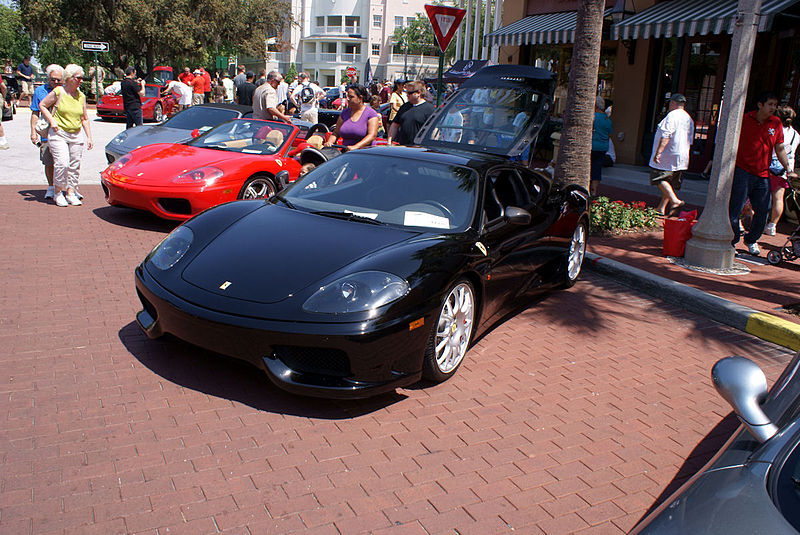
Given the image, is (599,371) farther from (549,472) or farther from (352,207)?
(352,207)

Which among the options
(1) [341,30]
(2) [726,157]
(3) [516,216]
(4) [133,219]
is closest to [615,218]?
(2) [726,157]

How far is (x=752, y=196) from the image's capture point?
7980mm

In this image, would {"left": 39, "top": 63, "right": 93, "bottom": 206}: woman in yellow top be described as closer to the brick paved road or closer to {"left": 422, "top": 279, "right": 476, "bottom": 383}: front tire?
the brick paved road

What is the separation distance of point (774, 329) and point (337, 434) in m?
3.89

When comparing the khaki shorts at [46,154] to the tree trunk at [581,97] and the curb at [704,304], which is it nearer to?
the tree trunk at [581,97]

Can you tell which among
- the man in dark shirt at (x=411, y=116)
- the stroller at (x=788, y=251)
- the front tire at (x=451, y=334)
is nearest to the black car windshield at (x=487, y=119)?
the man in dark shirt at (x=411, y=116)

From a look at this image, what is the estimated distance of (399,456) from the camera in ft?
11.7

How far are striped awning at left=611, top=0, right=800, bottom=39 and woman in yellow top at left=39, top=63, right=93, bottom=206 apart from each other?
968 centimetres

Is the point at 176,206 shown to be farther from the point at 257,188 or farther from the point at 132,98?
the point at 132,98

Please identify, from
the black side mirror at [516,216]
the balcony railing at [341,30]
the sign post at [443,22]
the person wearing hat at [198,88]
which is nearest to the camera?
the black side mirror at [516,216]

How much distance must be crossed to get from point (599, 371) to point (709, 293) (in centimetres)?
224

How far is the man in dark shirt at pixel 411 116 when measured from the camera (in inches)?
412

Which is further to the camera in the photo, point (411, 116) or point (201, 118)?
point (201, 118)

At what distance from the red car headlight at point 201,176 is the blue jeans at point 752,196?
19.5 feet
